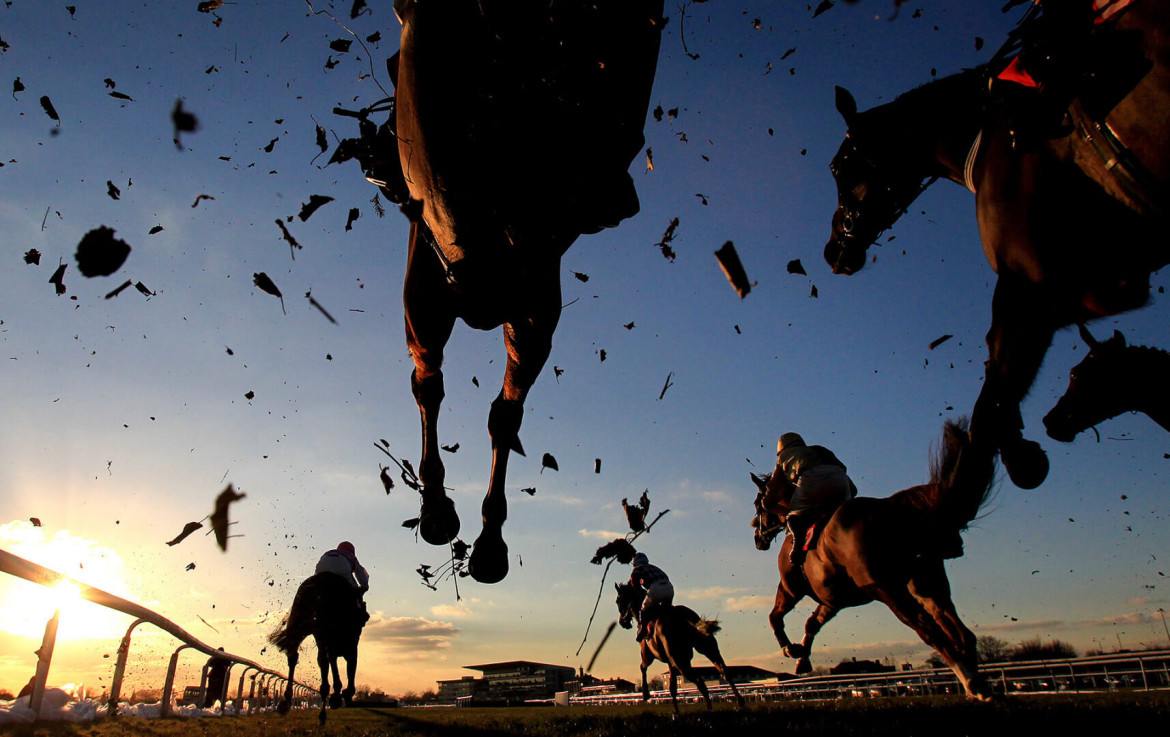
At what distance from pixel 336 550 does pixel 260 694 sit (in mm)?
8798

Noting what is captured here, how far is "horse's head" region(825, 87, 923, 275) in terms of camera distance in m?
3.64

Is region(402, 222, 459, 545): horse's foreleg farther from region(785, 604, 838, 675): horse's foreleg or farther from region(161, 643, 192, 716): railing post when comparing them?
region(161, 643, 192, 716): railing post

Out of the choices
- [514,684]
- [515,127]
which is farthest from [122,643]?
[514,684]

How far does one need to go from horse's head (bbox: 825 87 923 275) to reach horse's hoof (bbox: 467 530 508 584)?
2948mm

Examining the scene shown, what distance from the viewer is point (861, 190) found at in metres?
3.88

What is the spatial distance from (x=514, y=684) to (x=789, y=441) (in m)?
50.6

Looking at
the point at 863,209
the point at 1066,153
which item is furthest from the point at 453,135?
the point at 863,209

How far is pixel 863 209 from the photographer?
389cm

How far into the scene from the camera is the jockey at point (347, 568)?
10500mm

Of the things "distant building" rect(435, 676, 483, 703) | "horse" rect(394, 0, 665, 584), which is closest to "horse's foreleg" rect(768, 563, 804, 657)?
"horse" rect(394, 0, 665, 584)

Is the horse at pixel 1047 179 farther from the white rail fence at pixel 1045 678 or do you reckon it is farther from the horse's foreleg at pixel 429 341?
the white rail fence at pixel 1045 678

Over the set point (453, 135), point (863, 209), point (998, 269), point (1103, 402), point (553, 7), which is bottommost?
point (1103, 402)

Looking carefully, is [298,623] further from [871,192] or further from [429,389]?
[871,192]

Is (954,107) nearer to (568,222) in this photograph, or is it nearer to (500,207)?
(568,222)
